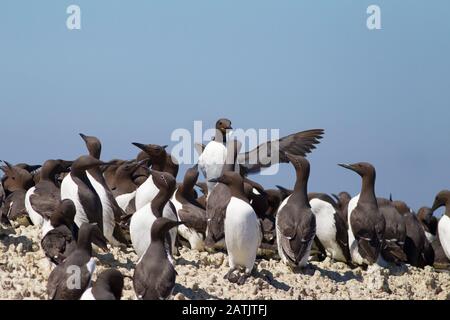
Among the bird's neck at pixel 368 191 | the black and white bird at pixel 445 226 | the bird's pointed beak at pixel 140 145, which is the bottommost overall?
the black and white bird at pixel 445 226

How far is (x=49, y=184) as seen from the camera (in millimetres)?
17328

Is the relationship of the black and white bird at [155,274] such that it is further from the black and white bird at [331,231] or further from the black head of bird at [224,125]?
the black head of bird at [224,125]

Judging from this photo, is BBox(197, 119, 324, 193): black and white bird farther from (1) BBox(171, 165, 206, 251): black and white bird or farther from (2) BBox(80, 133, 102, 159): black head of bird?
(2) BBox(80, 133, 102, 159): black head of bird

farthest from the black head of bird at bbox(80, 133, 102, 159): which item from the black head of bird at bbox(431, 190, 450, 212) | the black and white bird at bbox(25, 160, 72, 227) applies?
the black head of bird at bbox(431, 190, 450, 212)

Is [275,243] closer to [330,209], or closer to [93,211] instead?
[330,209]

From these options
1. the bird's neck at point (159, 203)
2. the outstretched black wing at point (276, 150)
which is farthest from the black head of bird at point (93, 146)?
the bird's neck at point (159, 203)

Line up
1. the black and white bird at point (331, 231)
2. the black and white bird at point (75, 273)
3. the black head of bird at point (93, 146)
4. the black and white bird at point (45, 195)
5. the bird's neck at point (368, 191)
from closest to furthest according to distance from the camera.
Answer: the black and white bird at point (75, 273) < the black and white bird at point (45, 195) < the black and white bird at point (331, 231) < the bird's neck at point (368, 191) < the black head of bird at point (93, 146)

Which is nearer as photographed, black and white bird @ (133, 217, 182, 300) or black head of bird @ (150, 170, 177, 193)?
black and white bird @ (133, 217, 182, 300)

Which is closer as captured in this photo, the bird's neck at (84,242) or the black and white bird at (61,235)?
the bird's neck at (84,242)

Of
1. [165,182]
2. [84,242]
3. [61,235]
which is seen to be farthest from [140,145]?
[84,242]

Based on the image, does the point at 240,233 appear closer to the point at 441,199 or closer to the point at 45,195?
the point at 45,195
